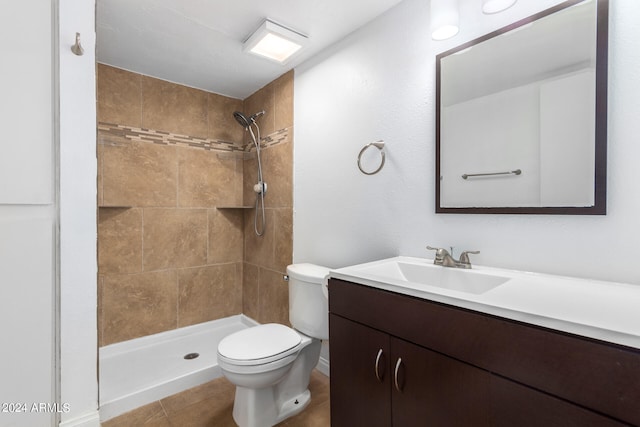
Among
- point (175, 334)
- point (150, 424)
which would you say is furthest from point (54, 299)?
point (175, 334)

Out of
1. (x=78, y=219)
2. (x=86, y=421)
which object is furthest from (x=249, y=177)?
(x=86, y=421)

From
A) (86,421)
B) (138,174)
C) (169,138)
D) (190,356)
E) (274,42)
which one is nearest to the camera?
(86,421)

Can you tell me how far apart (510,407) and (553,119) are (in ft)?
3.19

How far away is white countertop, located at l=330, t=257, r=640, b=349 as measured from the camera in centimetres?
64

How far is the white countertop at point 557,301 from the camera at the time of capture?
2.10 feet

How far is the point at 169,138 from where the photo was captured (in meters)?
2.48

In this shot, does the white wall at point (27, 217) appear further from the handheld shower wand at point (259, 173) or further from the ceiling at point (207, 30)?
the handheld shower wand at point (259, 173)

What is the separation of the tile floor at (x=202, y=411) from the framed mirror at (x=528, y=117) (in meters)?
1.35

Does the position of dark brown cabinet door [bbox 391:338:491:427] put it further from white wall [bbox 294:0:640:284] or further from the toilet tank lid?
the toilet tank lid

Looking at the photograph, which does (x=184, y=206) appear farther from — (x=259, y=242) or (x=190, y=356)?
(x=190, y=356)

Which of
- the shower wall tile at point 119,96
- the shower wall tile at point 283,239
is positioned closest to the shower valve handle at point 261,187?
the shower wall tile at point 283,239

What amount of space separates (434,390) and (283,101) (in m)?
2.16

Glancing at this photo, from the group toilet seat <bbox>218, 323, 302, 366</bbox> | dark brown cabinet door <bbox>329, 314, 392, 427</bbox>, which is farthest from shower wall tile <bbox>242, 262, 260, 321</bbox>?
dark brown cabinet door <bbox>329, 314, 392, 427</bbox>

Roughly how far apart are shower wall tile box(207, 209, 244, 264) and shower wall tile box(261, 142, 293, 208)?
52 centimetres
